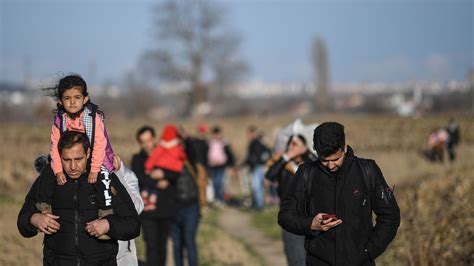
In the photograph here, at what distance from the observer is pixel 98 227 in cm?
430

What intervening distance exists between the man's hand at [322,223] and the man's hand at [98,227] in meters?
1.24

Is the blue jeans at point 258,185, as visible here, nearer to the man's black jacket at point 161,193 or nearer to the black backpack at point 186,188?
the black backpack at point 186,188

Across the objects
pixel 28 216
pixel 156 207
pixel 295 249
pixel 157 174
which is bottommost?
pixel 295 249

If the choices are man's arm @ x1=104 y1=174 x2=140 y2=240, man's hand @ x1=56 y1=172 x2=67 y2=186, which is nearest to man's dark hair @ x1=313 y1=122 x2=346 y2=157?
man's arm @ x1=104 y1=174 x2=140 y2=240

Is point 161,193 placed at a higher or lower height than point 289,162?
lower

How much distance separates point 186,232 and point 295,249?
1.78 meters

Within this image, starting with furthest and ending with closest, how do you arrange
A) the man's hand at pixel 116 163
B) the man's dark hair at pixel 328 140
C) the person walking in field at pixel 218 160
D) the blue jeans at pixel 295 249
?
the person walking in field at pixel 218 160 → the blue jeans at pixel 295 249 → the man's hand at pixel 116 163 → the man's dark hair at pixel 328 140

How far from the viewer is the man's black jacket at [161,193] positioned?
317 inches

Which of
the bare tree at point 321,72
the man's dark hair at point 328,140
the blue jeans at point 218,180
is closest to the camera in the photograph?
the man's dark hair at point 328,140

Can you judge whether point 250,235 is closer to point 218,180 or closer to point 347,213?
point 218,180

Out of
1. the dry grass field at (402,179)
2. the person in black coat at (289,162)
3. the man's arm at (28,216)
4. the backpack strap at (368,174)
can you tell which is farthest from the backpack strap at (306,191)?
the dry grass field at (402,179)

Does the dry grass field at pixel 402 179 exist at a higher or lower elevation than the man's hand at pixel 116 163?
lower

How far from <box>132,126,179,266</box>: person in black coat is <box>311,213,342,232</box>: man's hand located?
149 inches

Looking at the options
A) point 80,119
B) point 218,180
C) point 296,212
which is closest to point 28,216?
point 80,119
